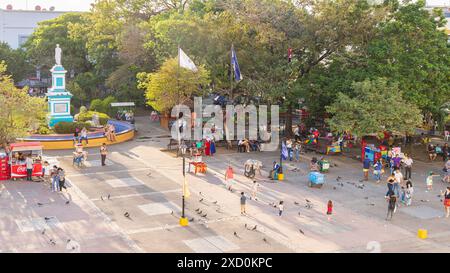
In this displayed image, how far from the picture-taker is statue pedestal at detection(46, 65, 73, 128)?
4312cm

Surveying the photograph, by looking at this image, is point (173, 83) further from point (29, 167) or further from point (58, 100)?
point (29, 167)

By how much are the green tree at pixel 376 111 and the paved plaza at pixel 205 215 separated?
2816 millimetres

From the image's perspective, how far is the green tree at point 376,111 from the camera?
33.1 metres

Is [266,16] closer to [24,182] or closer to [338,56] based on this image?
[338,56]

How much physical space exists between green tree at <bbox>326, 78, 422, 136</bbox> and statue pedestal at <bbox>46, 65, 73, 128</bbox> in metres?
20.5

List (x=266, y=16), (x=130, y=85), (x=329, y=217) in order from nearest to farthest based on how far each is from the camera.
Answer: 1. (x=329, y=217)
2. (x=266, y=16)
3. (x=130, y=85)

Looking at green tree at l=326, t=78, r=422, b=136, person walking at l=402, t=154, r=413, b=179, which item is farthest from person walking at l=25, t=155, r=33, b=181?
person walking at l=402, t=154, r=413, b=179

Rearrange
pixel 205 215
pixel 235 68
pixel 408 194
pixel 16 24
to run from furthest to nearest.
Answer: pixel 16 24 → pixel 235 68 → pixel 408 194 → pixel 205 215

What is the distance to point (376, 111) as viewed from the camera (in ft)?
109

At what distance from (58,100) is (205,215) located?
2452 cm

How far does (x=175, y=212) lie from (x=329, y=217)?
607 cm

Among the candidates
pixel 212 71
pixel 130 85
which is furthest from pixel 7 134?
pixel 130 85

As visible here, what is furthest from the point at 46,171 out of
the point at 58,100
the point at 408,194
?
the point at 408,194

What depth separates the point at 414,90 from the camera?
35.1 m
